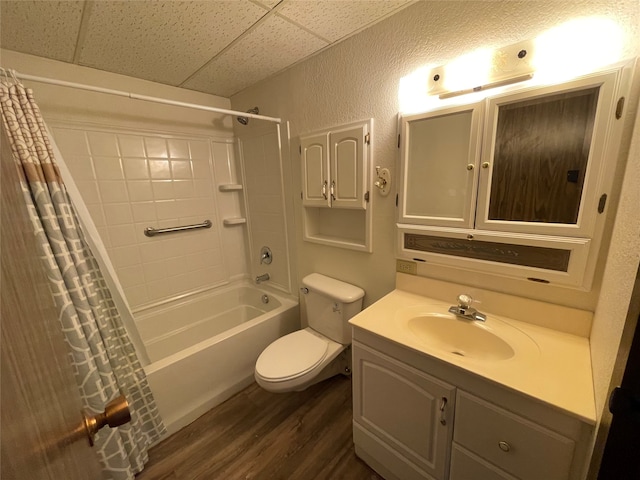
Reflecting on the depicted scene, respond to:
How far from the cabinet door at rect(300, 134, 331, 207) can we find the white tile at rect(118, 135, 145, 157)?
1.26m

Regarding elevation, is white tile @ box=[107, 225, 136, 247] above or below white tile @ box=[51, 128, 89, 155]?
below

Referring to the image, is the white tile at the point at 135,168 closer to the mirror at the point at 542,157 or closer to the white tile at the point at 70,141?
the white tile at the point at 70,141

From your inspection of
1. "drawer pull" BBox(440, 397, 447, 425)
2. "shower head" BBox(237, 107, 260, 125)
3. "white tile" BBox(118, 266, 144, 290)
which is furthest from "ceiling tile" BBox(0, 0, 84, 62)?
"drawer pull" BBox(440, 397, 447, 425)

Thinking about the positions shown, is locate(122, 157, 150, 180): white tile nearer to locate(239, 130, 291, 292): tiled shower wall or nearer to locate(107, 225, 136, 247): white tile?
locate(107, 225, 136, 247): white tile

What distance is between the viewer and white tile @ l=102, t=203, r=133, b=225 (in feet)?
6.22

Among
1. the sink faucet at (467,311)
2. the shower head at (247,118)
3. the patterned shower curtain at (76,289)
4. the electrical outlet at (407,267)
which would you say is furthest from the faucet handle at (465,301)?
the shower head at (247,118)

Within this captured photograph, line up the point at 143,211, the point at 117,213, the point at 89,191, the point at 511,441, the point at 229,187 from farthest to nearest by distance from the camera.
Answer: the point at 229,187 → the point at 143,211 → the point at 117,213 → the point at 89,191 → the point at 511,441

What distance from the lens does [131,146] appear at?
76.5 inches

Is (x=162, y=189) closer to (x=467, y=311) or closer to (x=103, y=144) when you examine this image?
(x=103, y=144)

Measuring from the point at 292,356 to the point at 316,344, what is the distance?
0.18 m

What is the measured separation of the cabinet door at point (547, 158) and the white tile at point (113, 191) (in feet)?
7.64

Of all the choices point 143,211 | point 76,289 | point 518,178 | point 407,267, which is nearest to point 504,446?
point 407,267

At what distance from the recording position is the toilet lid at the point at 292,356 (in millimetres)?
1447

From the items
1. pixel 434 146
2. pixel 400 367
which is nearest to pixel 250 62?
pixel 434 146
